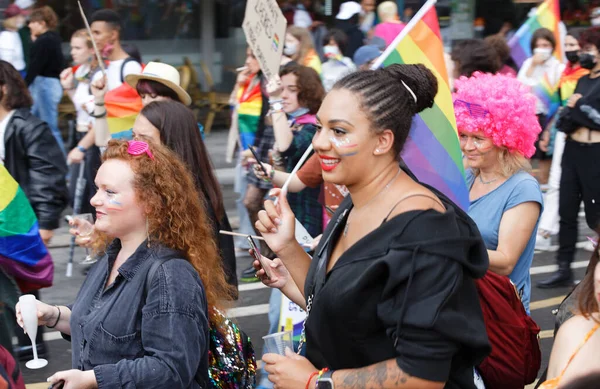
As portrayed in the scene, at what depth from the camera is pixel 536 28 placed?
9.45m

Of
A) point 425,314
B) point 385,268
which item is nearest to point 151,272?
point 385,268

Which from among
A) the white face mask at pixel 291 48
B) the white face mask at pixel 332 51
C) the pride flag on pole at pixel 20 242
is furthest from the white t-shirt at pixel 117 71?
the white face mask at pixel 332 51

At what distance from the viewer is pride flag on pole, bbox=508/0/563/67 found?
369 inches

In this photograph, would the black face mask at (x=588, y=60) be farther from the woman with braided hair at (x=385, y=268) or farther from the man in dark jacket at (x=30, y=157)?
the woman with braided hair at (x=385, y=268)

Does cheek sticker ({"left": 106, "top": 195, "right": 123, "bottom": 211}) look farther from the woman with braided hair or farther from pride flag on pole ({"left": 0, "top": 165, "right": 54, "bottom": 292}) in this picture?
pride flag on pole ({"left": 0, "top": 165, "right": 54, "bottom": 292})

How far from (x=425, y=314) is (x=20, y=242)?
9.70 feet

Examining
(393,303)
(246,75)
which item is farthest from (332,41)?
(393,303)

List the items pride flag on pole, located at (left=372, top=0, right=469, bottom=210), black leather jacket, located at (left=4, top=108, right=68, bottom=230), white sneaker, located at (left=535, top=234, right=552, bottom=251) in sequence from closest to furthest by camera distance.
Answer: pride flag on pole, located at (left=372, top=0, right=469, bottom=210) → black leather jacket, located at (left=4, top=108, right=68, bottom=230) → white sneaker, located at (left=535, top=234, right=552, bottom=251)

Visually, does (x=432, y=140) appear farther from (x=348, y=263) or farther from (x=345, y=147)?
(x=348, y=263)

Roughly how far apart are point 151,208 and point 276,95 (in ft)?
9.81

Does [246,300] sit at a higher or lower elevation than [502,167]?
lower

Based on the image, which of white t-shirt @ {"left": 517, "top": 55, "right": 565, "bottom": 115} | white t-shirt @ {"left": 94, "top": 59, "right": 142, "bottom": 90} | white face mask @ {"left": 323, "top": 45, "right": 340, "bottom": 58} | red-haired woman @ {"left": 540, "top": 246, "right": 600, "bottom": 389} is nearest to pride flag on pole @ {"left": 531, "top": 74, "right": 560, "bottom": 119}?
white t-shirt @ {"left": 517, "top": 55, "right": 565, "bottom": 115}

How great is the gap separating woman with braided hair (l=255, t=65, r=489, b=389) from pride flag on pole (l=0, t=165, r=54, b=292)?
2.29 meters

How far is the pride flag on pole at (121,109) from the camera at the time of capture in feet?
21.4
